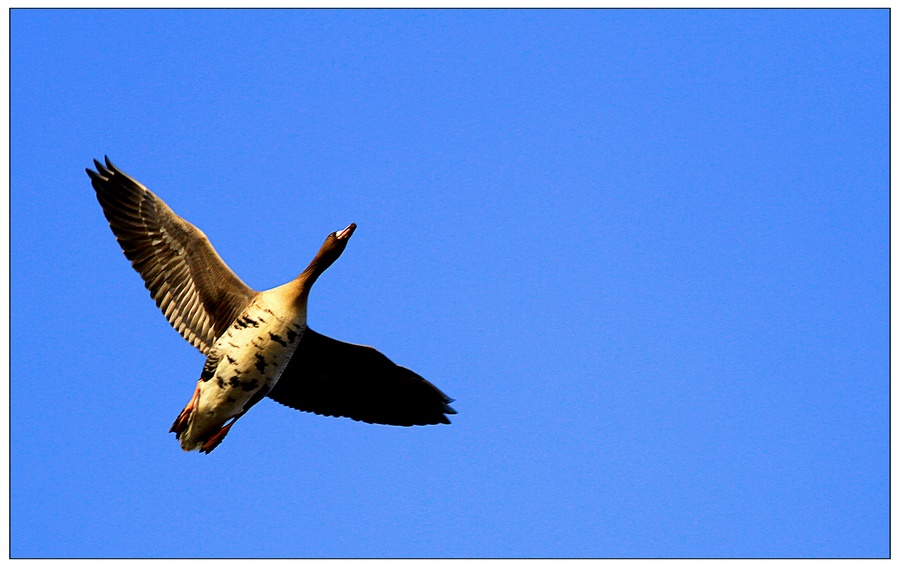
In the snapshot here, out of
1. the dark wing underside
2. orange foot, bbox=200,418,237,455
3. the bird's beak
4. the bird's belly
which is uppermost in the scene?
the bird's beak

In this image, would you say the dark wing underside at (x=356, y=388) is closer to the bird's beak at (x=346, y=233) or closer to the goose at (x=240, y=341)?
the goose at (x=240, y=341)

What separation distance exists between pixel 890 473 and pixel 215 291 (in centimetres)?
1124

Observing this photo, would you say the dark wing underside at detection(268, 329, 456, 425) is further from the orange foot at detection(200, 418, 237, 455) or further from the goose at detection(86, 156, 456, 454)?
the orange foot at detection(200, 418, 237, 455)

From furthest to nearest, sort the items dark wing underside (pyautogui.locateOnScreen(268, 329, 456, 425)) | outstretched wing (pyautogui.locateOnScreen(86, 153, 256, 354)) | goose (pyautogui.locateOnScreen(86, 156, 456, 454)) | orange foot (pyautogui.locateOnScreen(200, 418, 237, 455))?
dark wing underside (pyautogui.locateOnScreen(268, 329, 456, 425)) < outstretched wing (pyautogui.locateOnScreen(86, 153, 256, 354)) < orange foot (pyautogui.locateOnScreen(200, 418, 237, 455)) < goose (pyautogui.locateOnScreen(86, 156, 456, 454))

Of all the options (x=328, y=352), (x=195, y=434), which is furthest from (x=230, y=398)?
(x=328, y=352)

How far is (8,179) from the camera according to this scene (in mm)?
18641

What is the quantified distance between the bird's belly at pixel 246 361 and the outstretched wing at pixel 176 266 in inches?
25.2

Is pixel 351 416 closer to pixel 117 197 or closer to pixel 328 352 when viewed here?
pixel 328 352

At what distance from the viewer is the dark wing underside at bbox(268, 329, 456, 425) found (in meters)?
18.4

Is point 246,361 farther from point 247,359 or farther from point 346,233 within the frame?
point 346,233

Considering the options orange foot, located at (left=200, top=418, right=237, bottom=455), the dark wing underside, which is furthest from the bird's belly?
the dark wing underside

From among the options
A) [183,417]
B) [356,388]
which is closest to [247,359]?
[183,417]


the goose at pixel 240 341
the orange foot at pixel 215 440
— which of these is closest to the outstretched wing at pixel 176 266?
the goose at pixel 240 341

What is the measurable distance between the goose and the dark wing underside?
2 centimetres
